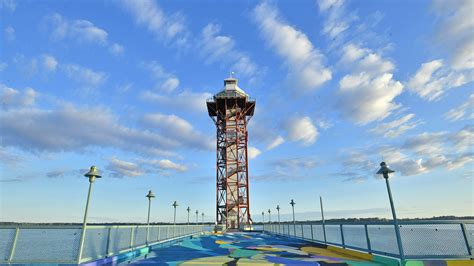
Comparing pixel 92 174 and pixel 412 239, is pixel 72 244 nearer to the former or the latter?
pixel 92 174

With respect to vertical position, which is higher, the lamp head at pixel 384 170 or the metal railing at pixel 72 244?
the lamp head at pixel 384 170

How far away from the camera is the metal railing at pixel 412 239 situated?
8133mm

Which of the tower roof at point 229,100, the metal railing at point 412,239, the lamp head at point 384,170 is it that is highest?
the tower roof at point 229,100

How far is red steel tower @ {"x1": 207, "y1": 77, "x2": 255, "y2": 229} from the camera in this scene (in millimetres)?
45156

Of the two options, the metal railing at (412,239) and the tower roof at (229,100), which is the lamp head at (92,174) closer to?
the metal railing at (412,239)

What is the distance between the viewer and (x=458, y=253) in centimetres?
817

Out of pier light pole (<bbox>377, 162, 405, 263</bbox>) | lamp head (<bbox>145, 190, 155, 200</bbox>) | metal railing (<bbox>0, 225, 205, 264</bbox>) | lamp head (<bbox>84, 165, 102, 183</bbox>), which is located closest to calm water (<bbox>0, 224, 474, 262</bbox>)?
metal railing (<bbox>0, 225, 205, 264</bbox>)

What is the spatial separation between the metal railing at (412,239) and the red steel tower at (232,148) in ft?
108

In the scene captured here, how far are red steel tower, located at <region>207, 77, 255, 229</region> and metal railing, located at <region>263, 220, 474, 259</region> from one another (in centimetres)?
3299

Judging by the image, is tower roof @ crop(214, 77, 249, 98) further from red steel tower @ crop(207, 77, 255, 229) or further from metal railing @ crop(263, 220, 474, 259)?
metal railing @ crop(263, 220, 474, 259)

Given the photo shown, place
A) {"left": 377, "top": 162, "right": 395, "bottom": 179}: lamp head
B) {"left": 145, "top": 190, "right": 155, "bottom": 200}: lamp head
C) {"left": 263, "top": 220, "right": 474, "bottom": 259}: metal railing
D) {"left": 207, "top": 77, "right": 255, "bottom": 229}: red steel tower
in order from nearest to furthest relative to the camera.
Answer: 1. {"left": 263, "top": 220, "right": 474, "bottom": 259}: metal railing
2. {"left": 377, "top": 162, "right": 395, "bottom": 179}: lamp head
3. {"left": 145, "top": 190, "right": 155, "bottom": 200}: lamp head
4. {"left": 207, "top": 77, "right": 255, "bottom": 229}: red steel tower

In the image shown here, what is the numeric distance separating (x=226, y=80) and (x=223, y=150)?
1465cm

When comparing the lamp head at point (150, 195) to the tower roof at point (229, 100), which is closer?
the lamp head at point (150, 195)

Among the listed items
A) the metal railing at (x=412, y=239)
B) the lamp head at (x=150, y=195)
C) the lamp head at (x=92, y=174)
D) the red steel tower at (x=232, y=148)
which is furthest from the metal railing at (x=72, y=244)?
the red steel tower at (x=232, y=148)
